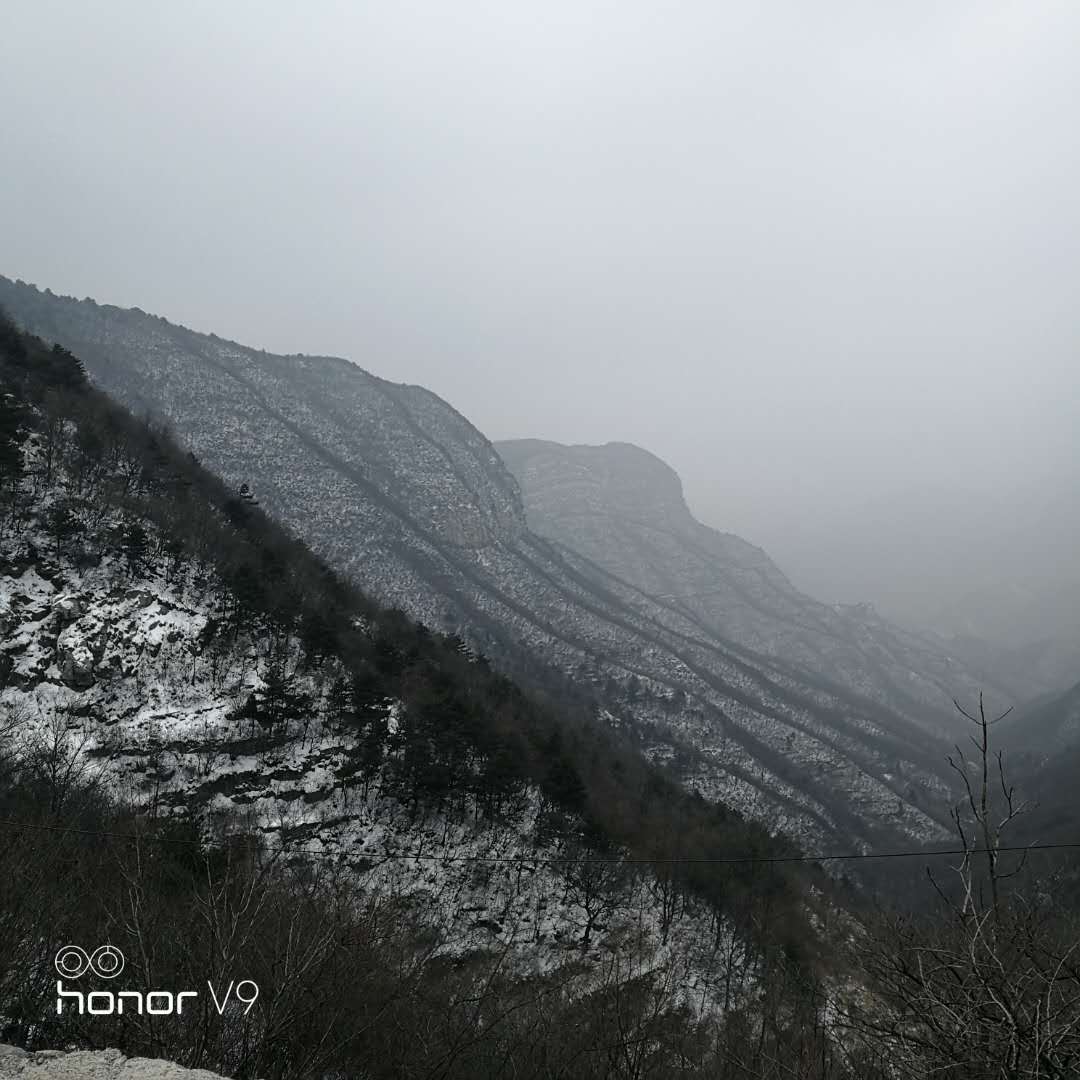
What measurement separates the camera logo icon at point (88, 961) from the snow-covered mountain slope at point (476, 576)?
8637 centimetres

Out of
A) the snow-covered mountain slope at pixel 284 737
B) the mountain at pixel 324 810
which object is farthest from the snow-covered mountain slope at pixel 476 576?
Answer: the snow-covered mountain slope at pixel 284 737

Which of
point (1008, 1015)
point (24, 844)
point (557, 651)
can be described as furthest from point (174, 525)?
point (557, 651)

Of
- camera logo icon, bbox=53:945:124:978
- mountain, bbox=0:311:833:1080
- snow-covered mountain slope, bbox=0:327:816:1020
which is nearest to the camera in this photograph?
camera logo icon, bbox=53:945:124:978

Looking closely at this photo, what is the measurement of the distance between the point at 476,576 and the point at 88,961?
125 meters

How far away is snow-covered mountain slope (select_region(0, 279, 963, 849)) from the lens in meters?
104

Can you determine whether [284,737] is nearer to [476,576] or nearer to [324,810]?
[324,810]

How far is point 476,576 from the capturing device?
133 meters

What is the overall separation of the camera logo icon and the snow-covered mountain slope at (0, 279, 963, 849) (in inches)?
3400

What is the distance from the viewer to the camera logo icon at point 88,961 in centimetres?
831

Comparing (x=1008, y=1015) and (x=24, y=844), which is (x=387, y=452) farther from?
(x=1008, y=1015)
